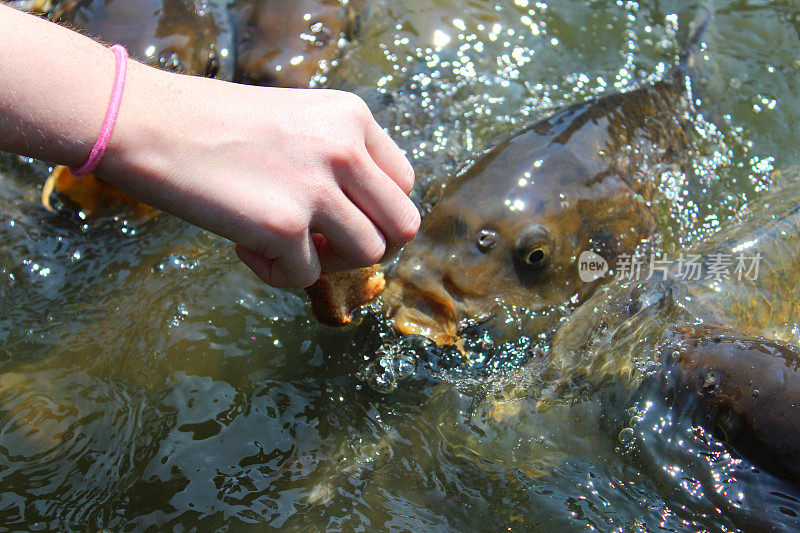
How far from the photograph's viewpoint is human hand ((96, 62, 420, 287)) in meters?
1.52

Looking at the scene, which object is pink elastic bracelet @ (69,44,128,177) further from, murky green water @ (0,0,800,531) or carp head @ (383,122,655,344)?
carp head @ (383,122,655,344)

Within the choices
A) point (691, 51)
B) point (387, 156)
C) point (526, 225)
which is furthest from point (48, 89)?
point (691, 51)

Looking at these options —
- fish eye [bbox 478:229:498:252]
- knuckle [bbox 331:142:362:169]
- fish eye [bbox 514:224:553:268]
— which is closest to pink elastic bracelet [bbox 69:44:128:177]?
knuckle [bbox 331:142:362:169]

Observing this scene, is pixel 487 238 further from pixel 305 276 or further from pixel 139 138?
pixel 139 138

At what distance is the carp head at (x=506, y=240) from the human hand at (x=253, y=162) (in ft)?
3.72

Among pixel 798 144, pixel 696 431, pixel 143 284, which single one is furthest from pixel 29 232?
pixel 798 144

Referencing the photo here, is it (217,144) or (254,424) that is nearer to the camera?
(217,144)

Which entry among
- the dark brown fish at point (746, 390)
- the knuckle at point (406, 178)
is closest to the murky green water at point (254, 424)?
the dark brown fish at point (746, 390)

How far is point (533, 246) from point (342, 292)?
876mm

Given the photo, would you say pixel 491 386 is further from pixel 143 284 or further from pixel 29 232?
pixel 29 232

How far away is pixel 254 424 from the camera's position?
2.33 metres

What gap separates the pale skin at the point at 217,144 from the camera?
1.45 metres

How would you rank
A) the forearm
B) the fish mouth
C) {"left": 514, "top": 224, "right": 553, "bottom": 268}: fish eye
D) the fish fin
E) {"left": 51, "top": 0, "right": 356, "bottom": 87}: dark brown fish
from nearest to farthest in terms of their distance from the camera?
1. the forearm
2. the fish mouth
3. {"left": 514, "top": 224, "right": 553, "bottom": 268}: fish eye
4. {"left": 51, "top": 0, "right": 356, "bottom": 87}: dark brown fish
5. the fish fin

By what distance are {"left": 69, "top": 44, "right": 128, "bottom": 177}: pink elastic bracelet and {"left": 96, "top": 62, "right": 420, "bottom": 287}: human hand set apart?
0.01m
